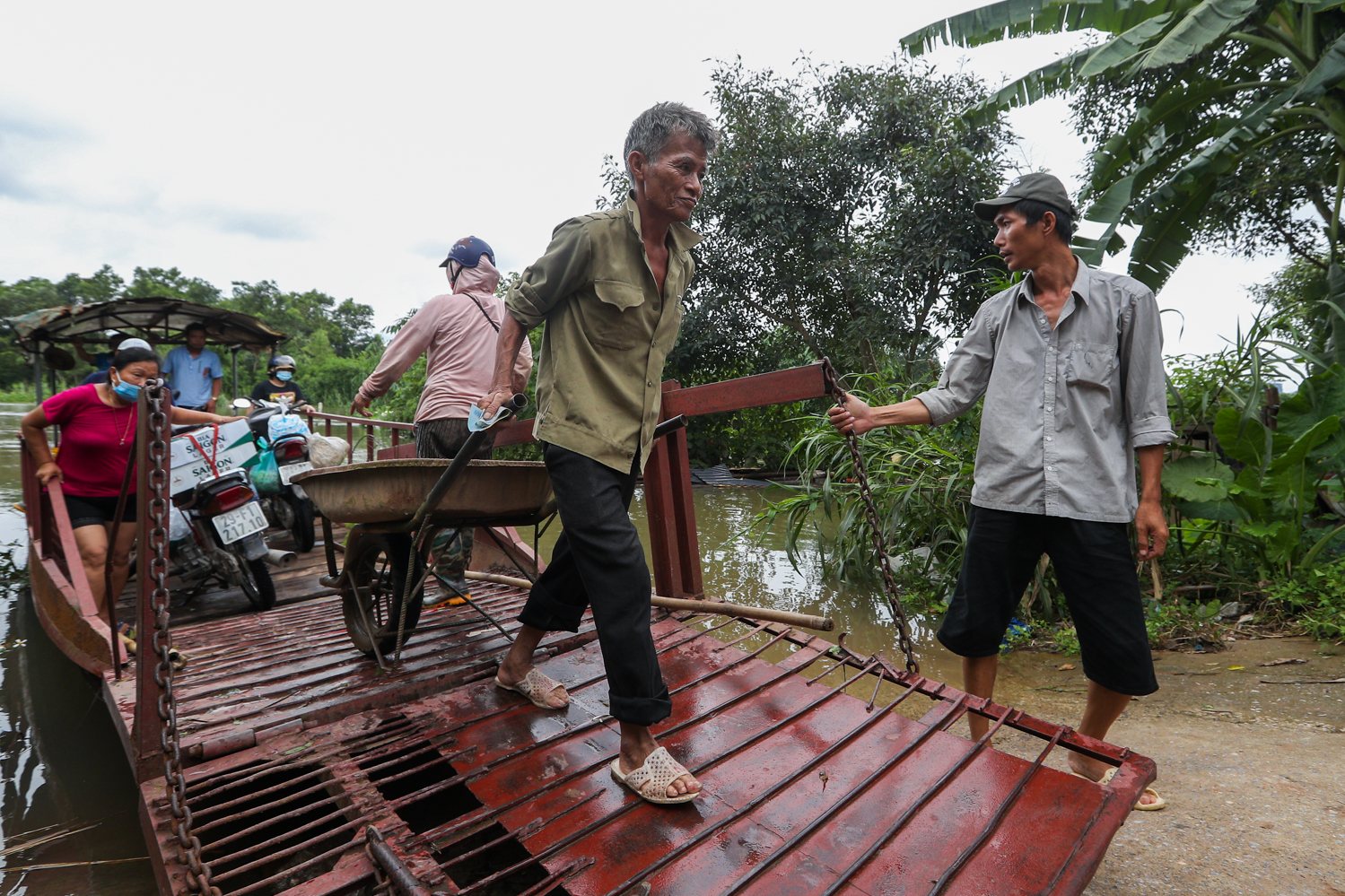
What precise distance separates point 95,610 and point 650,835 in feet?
9.60

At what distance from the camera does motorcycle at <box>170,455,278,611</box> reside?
436cm

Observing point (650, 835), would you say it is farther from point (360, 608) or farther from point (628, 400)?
point (360, 608)

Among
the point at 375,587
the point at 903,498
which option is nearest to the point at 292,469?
the point at 375,587

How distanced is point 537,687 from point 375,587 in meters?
1.06

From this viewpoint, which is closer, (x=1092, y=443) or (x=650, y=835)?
(x=650, y=835)

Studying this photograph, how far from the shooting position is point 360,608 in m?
3.14

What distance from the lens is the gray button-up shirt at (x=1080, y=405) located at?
218 centimetres

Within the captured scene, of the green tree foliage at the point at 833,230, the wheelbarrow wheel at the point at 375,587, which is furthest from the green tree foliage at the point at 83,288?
the wheelbarrow wheel at the point at 375,587

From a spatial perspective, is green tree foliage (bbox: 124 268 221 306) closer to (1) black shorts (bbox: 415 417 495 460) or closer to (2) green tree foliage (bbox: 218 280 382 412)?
(2) green tree foliage (bbox: 218 280 382 412)

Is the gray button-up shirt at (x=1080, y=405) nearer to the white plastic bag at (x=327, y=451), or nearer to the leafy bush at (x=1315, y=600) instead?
the leafy bush at (x=1315, y=600)

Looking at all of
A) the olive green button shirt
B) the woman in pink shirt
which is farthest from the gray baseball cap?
the woman in pink shirt

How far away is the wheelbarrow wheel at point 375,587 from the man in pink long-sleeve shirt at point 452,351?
542mm

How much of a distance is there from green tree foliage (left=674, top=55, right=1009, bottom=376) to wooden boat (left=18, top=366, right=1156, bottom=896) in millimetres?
8257

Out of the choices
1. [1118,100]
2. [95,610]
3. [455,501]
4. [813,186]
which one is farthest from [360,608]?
[1118,100]
